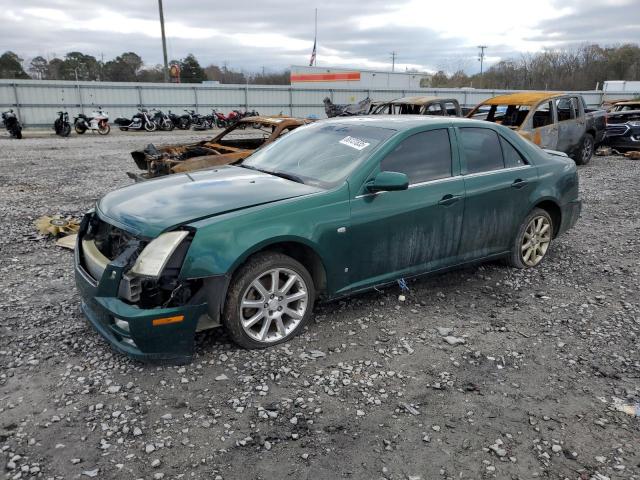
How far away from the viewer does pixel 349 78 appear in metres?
41.0

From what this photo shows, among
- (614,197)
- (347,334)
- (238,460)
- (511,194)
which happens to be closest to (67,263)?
(347,334)

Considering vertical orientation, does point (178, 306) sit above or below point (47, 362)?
above

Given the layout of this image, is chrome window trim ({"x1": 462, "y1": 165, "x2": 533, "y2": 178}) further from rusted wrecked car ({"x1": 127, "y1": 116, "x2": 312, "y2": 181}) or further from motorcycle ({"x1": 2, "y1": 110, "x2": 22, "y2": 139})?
motorcycle ({"x1": 2, "y1": 110, "x2": 22, "y2": 139})

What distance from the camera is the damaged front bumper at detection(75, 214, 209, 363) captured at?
3088 millimetres

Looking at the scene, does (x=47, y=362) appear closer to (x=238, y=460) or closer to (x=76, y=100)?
(x=238, y=460)

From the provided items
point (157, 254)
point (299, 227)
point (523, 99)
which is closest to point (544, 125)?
point (523, 99)

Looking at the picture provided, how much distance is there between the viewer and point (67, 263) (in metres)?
5.37

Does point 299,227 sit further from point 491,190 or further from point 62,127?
point 62,127

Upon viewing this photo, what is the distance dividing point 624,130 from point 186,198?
14731 mm

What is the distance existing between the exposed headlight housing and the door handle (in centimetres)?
216

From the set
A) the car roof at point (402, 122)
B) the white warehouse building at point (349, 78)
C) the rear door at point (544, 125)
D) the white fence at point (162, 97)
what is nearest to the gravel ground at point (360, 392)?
the car roof at point (402, 122)

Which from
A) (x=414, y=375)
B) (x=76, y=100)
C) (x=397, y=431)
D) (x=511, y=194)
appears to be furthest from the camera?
(x=76, y=100)

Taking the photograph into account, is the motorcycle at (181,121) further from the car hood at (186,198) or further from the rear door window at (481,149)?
the rear door window at (481,149)

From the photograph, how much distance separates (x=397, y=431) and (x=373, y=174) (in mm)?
1918
